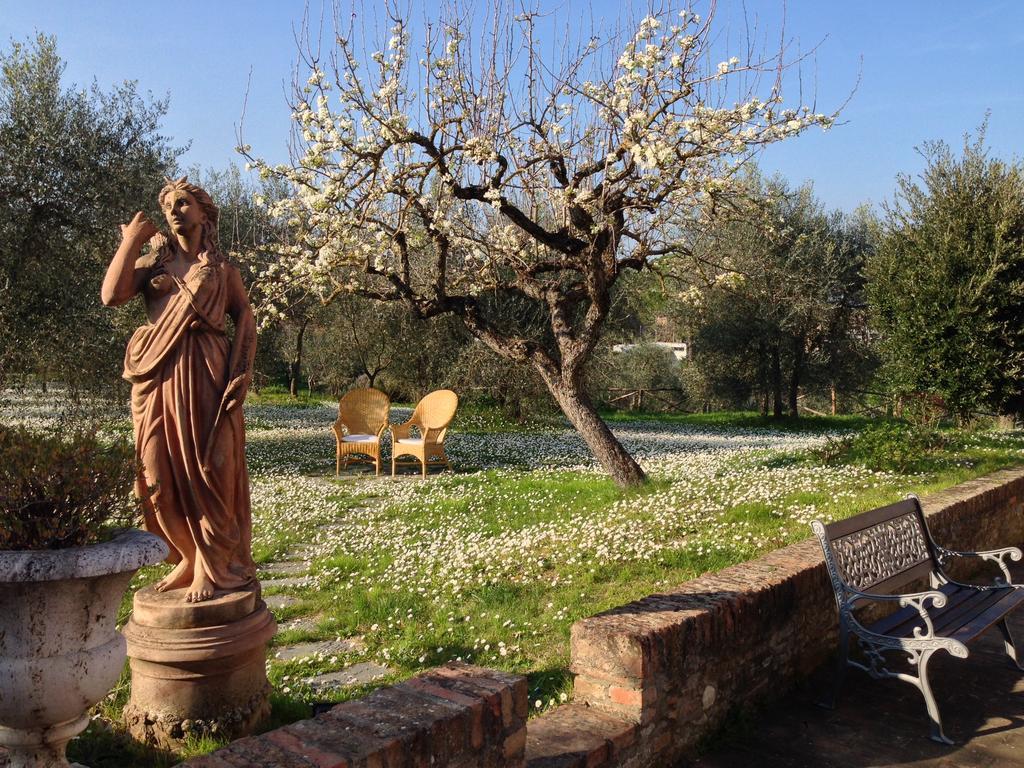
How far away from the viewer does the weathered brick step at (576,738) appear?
312cm

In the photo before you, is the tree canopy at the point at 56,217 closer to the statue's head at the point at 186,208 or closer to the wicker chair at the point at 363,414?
the wicker chair at the point at 363,414

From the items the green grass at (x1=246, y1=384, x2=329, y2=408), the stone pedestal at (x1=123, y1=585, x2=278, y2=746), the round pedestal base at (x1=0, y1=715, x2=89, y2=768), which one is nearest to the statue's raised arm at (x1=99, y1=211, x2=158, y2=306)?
the stone pedestal at (x1=123, y1=585, x2=278, y2=746)

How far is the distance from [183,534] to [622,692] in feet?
7.27

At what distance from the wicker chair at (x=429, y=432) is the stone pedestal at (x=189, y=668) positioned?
8825mm

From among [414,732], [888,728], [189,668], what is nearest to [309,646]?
[189,668]

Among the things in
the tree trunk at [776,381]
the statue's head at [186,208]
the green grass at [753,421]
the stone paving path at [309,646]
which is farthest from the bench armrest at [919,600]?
the tree trunk at [776,381]

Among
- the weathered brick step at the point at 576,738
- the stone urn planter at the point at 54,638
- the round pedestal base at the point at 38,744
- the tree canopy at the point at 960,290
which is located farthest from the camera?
the tree canopy at the point at 960,290

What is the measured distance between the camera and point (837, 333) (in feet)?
73.4

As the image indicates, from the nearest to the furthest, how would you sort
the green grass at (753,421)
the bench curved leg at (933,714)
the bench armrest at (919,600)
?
the bench curved leg at (933,714) < the bench armrest at (919,600) < the green grass at (753,421)

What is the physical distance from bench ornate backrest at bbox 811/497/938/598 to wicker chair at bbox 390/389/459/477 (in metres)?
8.17

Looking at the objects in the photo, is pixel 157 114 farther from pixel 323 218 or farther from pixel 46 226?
pixel 323 218

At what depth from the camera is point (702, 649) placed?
3797mm

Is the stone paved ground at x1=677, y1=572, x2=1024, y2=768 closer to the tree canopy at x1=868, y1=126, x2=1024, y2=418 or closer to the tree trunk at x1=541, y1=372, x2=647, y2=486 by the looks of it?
the tree trunk at x1=541, y1=372, x2=647, y2=486

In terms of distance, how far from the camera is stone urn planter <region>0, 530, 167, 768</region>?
256 centimetres
